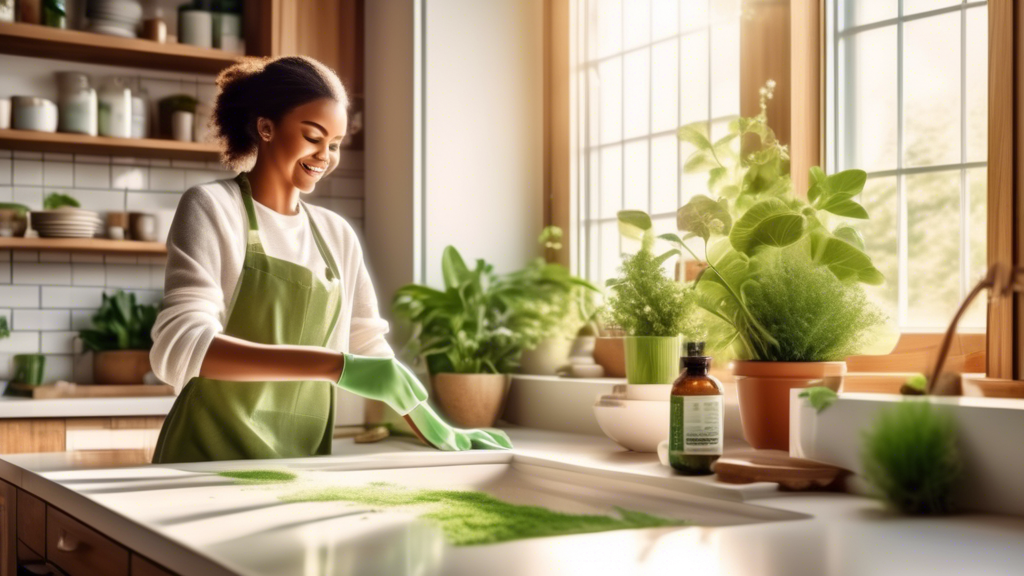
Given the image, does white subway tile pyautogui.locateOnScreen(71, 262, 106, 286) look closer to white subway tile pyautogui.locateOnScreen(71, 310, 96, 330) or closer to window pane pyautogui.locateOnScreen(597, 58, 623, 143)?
white subway tile pyautogui.locateOnScreen(71, 310, 96, 330)

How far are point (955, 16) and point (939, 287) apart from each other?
0.55 m

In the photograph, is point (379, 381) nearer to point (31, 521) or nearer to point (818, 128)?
point (31, 521)

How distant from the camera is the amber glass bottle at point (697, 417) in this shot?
67.5 inches

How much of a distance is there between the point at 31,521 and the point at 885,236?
1.75 metres

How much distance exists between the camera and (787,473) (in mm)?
1597

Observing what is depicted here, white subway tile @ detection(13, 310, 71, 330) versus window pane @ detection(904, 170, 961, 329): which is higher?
window pane @ detection(904, 170, 961, 329)

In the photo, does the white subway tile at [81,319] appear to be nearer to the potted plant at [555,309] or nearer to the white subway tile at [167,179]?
the white subway tile at [167,179]

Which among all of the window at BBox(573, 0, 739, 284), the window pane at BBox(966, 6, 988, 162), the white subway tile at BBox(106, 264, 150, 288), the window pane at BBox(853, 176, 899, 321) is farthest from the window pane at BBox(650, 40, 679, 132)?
the white subway tile at BBox(106, 264, 150, 288)

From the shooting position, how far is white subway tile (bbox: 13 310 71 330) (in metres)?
3.71

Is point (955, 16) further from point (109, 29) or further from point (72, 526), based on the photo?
point (109, 29)

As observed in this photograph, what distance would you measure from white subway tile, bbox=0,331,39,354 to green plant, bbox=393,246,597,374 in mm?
1431

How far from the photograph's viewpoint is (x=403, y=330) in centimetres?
335

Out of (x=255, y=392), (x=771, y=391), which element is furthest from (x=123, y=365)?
(x=771, y=391)

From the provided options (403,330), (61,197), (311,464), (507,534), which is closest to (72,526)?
(311,464)
